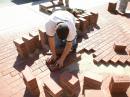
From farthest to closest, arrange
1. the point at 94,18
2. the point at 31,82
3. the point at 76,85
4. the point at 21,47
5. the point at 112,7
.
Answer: the point at 112,7, the point at 94,18, the point at 21,47, the point at 76,85, the point at 31,82

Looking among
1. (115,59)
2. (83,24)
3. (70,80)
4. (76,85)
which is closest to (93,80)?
(76,85)

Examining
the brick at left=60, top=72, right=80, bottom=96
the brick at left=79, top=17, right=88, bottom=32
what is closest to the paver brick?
the brick at left=79, top=17, right=88, bottom=32

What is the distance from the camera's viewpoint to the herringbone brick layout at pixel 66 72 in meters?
3.34

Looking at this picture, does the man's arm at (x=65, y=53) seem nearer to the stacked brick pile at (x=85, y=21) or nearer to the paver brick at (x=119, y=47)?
the paver brick at (x=119, y=47)

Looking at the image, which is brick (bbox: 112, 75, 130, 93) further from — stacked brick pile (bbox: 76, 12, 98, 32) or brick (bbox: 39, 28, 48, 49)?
stacked brick pile (bbox: 76, 12, 98, 32)

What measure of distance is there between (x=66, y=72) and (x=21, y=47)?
56.5 inches

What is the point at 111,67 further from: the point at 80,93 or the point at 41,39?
the point at 41,39

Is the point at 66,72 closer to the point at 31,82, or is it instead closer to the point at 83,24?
the point at 31,82

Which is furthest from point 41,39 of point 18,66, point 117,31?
point 117,31

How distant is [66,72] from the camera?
3570 mm

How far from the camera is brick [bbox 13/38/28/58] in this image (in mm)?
4254

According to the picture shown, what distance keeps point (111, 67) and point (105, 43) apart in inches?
41.7

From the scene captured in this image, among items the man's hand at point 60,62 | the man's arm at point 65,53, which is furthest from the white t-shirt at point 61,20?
the man's hand at point 60,62

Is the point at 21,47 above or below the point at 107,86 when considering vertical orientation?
above
